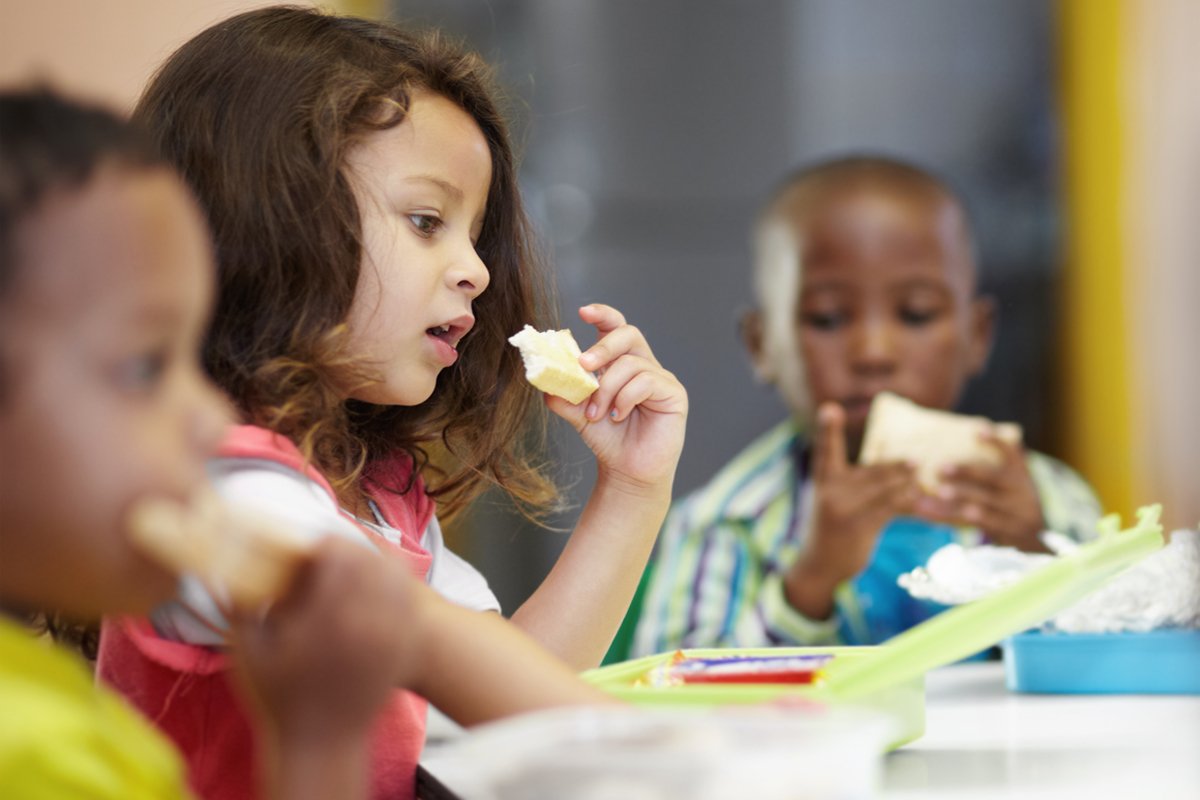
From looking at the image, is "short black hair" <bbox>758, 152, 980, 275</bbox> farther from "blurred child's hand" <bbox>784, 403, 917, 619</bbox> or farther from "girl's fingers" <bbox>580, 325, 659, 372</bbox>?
"girl's fingers" <bbox>580, 325, 659, 372</bbox>

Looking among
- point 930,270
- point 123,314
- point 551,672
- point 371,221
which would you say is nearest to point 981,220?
point 930,270

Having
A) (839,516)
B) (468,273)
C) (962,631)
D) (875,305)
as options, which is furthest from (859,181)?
(962,631)

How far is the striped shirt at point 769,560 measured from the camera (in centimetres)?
159

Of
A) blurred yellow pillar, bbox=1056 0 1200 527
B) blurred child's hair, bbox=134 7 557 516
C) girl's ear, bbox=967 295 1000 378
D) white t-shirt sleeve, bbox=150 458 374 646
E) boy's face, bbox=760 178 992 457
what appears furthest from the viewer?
blurred yellow pillar, bbox=1056 0 1200 527

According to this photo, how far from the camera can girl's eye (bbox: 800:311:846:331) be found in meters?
1.71

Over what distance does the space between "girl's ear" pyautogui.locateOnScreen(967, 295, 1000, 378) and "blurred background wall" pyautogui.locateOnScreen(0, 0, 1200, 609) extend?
0.20 ft

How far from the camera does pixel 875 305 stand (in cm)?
170

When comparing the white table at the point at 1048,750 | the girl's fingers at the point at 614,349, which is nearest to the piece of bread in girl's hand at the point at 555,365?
the girl's fingers at the point at 614,349

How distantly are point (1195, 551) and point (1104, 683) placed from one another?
15 cm

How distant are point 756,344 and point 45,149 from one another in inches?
56.6

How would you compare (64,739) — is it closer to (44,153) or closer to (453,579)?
(44,153)

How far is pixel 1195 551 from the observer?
1053mm

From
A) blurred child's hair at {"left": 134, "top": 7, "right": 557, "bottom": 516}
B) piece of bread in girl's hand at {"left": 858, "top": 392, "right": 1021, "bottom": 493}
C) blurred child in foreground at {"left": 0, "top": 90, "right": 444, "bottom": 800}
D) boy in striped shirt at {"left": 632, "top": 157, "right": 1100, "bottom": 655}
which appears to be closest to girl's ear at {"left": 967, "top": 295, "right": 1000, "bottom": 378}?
boy in striped shirt at {"left": 632, "top": 157, "right": 1100, "bottom": 655}

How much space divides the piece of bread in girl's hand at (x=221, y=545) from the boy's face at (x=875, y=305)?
4.32 ft
